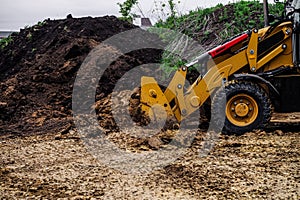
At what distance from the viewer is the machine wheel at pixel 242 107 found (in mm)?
6957

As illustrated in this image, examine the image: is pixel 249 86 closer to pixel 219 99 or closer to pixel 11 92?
pixel 219 99

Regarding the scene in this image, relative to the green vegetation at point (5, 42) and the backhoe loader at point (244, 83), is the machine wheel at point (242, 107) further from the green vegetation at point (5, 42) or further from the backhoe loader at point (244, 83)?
the green vegetation at point (5, 42)

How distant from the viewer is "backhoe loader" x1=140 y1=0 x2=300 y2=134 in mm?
7027

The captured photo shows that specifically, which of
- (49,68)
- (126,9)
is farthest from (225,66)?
(126,9)

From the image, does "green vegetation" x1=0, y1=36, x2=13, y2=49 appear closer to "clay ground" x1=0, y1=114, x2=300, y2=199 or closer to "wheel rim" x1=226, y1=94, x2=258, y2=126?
"clay ground" x1=0, y1=114, x2=300, y2=199

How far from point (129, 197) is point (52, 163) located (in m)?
1.73

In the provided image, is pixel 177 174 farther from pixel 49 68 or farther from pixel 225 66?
pixel 49 68

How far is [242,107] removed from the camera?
7055 millimetres

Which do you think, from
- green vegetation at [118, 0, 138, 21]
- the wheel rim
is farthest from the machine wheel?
green vegetation at [118, 0, 138, 21]

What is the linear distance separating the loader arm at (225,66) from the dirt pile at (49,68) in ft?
6.05

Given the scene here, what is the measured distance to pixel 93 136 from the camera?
756 cm

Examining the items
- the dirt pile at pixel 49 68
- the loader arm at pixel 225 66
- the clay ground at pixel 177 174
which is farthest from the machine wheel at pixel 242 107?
the dirt pile at pixel 49 68

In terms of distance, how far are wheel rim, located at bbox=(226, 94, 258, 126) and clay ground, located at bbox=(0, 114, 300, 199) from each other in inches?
8.7

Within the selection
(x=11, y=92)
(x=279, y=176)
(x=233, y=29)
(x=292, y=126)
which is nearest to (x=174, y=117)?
(x=292, y=126)
